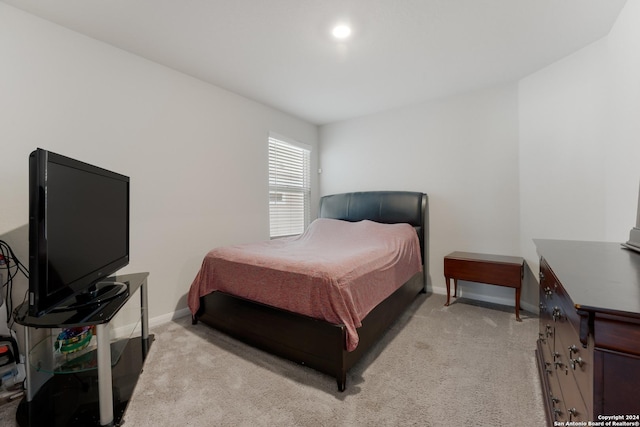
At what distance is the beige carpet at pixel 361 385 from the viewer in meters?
1.37

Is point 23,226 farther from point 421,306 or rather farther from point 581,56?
point 581,56

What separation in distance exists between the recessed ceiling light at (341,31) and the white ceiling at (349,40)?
2.0 inches

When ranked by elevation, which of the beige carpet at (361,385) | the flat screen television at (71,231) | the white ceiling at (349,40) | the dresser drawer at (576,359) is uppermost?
the white ceiling at (349,40)

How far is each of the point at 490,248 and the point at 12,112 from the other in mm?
4331

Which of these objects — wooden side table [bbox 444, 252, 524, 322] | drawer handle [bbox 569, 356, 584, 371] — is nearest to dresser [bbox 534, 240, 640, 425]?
drawer handle [bbox 569, 356, 584, 371]

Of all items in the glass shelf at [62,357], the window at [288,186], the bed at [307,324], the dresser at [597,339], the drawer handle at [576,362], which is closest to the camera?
the dresser at [597,339]

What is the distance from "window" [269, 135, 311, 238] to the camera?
3664 millimetres

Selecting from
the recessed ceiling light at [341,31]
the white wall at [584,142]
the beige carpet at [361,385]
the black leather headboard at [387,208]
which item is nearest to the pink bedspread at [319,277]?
the beige carpet at [361,385]

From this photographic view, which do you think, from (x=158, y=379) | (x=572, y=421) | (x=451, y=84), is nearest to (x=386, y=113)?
(x=451, y=84)

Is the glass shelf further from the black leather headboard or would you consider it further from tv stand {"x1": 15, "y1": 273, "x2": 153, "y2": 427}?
the black leather headboard

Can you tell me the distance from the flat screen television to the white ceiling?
3.93 ft

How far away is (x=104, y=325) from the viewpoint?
125cm

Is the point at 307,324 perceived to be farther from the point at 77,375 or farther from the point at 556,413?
the point at 77,375

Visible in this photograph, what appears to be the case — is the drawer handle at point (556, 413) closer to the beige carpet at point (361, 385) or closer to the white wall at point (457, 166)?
the beige carpet at point (361, 385)
